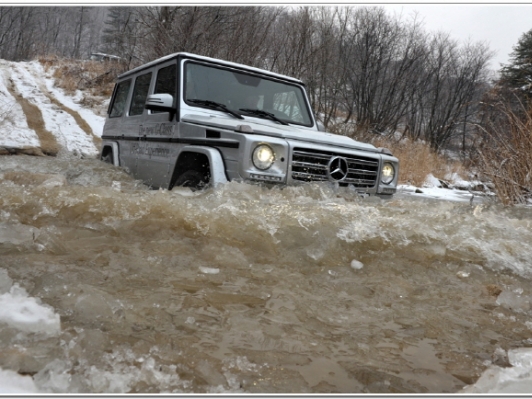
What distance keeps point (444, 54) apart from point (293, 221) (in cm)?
2932

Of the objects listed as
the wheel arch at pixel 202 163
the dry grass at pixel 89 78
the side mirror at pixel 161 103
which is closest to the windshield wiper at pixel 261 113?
the side mirror at pixel 161 103

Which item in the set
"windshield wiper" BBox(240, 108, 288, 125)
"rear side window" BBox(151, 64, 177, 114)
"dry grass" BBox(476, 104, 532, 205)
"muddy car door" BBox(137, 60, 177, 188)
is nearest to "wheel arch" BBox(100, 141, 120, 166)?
"muddy car door" BBox(137, 60, 177, 188)

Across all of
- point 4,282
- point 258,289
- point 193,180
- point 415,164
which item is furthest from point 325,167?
point 415,164

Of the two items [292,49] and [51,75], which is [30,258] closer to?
[292,49]

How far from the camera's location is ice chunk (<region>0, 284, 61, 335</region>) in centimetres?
144

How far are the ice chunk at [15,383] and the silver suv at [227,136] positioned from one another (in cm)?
213

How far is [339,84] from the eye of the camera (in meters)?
18.3

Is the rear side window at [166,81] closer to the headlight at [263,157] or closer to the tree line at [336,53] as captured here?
the headlight at [263,157]

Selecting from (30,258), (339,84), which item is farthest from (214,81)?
(339,84)

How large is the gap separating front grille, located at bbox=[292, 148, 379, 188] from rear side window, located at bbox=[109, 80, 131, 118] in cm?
308

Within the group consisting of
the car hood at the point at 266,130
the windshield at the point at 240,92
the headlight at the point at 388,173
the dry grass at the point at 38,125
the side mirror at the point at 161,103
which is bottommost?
the dry grass at the point at 38,125

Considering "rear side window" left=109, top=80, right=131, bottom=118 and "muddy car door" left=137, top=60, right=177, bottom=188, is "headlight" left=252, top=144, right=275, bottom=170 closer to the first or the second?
"muddy car door" left=137, top=60, right=177, bottom=188

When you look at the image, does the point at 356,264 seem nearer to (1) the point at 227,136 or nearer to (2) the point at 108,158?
(1) the point at 227,136

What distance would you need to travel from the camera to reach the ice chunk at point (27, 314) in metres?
1.44
